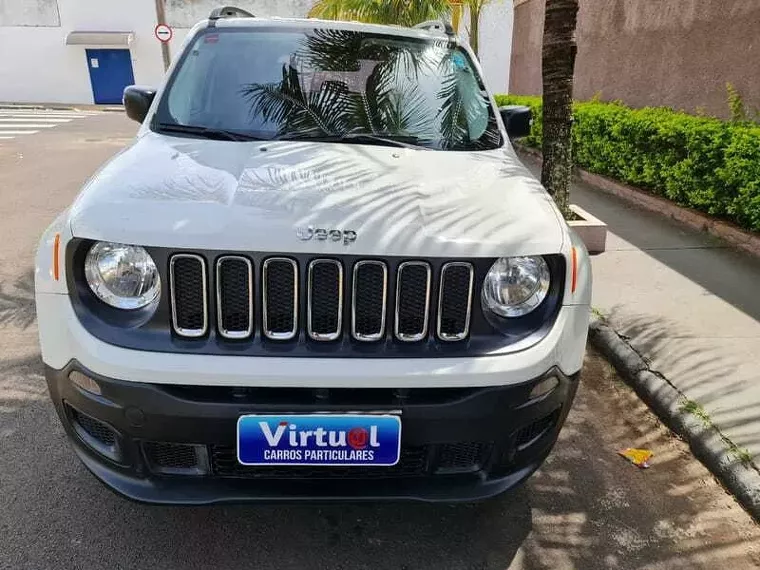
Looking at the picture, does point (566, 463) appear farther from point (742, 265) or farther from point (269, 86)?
point (742, 265)

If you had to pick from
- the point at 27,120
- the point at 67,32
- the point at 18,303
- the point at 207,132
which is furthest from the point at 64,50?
the point at 207,132

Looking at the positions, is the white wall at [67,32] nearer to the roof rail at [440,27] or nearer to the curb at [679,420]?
the roof rail at [440,27]

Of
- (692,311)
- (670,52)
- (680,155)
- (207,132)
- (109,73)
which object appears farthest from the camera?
(109,73)

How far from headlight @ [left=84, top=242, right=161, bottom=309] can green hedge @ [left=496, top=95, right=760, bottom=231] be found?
5.50 m

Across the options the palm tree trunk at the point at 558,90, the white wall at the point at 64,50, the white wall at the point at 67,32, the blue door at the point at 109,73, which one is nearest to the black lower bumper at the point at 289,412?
the palm tree trunk at the point at 558,90

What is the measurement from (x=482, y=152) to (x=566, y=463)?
152cm

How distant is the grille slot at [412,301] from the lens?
210cm

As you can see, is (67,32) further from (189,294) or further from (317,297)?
(317,297)

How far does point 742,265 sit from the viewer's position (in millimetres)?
5680

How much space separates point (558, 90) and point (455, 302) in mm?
3710

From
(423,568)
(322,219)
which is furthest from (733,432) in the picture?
(322,219)

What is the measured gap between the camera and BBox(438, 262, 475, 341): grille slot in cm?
213

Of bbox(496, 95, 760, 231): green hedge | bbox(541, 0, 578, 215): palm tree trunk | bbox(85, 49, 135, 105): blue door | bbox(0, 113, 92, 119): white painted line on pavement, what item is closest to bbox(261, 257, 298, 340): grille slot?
bbox(541, 0, 578, 215): palm tree trunk

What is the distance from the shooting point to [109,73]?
97.5ft
